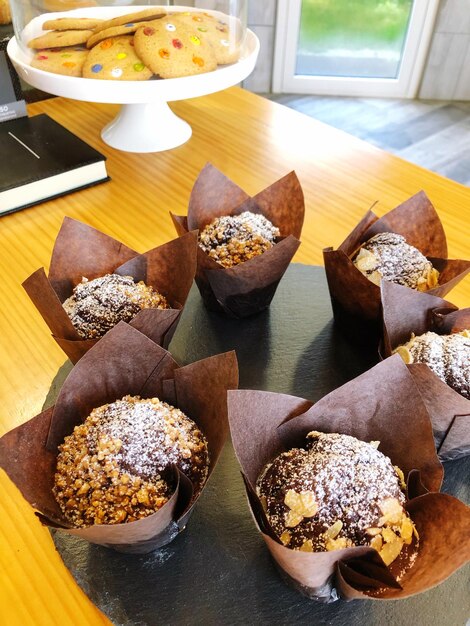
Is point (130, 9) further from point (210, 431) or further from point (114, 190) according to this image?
point (210, 431)

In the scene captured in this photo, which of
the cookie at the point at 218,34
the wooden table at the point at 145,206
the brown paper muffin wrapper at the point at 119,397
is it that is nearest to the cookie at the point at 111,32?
the cookie at the point at 218,34

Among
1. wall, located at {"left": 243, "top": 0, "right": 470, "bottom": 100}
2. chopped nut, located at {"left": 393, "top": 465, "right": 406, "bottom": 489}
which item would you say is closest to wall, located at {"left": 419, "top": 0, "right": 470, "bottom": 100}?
wall, located at {"left": 243, "top": 0, "right": 470, "bottom": 100}

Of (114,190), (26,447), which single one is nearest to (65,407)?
(26,447)

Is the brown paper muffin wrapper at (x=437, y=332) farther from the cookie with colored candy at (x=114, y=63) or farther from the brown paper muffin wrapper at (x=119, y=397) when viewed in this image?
the cookie with colored candy at (x=114, y=63)

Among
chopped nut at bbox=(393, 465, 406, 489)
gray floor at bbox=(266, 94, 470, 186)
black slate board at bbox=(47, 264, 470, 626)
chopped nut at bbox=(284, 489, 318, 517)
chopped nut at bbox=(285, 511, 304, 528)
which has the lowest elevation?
gray floor at bbox=(266, 94, 470, 186)

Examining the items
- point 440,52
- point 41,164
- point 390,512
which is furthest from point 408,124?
point 390,512

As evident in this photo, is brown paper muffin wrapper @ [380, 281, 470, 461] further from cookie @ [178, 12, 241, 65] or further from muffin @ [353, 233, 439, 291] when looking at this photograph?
cookie @ [178, 12, 241, 65]
